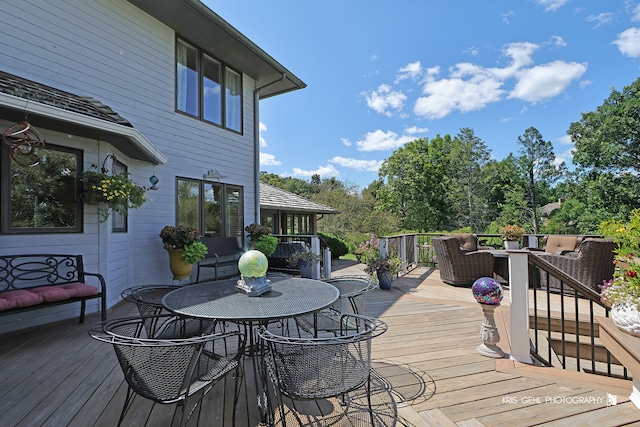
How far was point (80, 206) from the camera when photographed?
4.12 meters

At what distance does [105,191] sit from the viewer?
13.2ft

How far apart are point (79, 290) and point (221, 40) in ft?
16.8

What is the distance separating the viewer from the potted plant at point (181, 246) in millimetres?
5312

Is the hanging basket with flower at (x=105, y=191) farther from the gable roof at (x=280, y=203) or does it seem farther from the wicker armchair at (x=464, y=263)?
the gable roof at (x=280, y=203)

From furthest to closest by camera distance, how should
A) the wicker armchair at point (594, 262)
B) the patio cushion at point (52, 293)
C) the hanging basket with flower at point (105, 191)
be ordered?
the wicker armchair at point (594, 262)
the hanging basket with flower at point (105, 191)
the patio cushion at point (52, 293)

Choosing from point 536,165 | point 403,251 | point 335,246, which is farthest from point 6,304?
point 536,165

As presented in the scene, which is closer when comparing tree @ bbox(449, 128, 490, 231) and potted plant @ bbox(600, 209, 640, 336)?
potted plant @ bbox(600, 209, 640, 336)

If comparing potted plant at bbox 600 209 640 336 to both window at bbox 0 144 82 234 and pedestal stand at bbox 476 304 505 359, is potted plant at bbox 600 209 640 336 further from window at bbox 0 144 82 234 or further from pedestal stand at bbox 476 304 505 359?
window at bbox 0 144 82 234

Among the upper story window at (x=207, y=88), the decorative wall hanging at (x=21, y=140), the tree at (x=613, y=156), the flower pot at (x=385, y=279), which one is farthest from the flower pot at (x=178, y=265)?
the tree at (x=613, y=156)

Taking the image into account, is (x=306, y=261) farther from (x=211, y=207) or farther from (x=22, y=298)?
(x=22, y=298)

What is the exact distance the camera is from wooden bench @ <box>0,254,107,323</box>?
3074 millimetres

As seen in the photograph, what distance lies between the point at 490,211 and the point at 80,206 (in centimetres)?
2570

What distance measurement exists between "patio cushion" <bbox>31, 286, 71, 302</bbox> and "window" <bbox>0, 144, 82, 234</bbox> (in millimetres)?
802

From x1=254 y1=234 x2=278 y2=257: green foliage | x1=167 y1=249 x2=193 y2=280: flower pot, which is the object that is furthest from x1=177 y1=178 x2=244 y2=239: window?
x1=167 y1=249 x2=193 y2=280: flower pot
